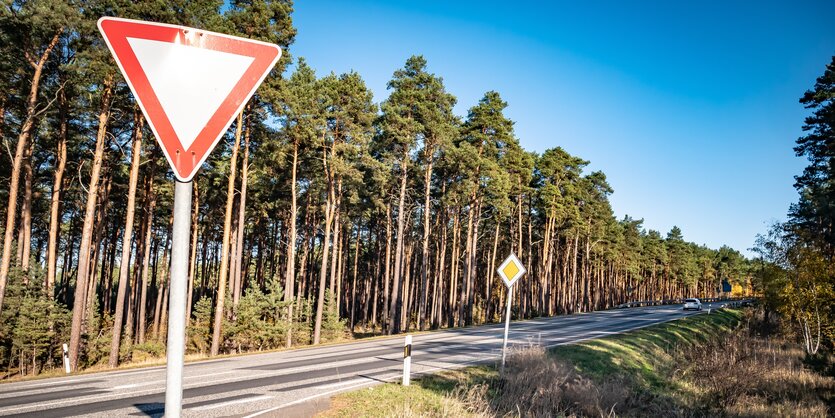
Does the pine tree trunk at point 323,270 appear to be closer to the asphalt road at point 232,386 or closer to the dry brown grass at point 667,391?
the asphalt road at point 232,386

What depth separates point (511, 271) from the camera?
12.2 meters

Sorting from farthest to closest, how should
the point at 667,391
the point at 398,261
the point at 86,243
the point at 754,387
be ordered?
the point at 398,261
the point at 86,243
the point at 754,387
the point at 667,391

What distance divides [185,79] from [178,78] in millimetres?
27

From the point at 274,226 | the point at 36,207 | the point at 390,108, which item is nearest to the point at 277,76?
the point at 390,108

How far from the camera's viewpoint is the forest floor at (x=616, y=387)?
332 inches

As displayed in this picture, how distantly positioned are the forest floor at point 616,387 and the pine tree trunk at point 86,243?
14.7 m

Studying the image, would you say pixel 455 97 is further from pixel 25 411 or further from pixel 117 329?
pixel 25 411

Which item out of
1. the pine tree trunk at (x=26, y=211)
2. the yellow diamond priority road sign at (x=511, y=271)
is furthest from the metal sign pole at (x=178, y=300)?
the pine tree trunk at (x=26, y=211)

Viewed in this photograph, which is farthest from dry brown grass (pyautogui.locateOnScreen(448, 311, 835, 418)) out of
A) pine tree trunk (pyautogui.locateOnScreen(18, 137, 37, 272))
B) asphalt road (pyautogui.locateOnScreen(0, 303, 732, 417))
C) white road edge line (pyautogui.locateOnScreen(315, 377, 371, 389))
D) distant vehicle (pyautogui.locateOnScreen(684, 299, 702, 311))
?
distant vehicle (pyautogui.locateOnScreen(684, 299, 702, 311))

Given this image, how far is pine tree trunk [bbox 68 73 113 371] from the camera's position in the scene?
17.4 m

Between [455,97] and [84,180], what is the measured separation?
85.9ft

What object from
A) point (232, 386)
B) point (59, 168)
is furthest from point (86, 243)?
point (232, 386)

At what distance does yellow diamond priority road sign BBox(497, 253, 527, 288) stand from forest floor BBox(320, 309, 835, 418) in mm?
2024

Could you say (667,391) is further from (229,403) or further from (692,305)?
(692,305)
